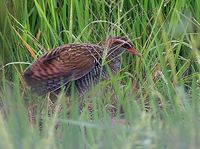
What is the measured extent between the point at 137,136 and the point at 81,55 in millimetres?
2833

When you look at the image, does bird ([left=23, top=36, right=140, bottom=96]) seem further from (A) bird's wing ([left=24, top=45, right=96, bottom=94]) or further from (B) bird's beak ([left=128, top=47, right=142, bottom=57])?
(B) bird's beak ([left=128, top=47, right=142, bottom=57])

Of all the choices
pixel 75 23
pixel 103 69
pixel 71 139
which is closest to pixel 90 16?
pixel 75 23

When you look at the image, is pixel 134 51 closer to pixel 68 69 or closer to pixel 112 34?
pixel 112 34

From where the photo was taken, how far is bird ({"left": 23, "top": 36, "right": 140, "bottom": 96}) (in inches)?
215

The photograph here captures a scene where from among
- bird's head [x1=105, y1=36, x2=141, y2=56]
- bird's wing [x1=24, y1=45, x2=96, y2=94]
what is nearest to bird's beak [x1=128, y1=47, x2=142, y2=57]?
bird's head [x1=105, y1=36, x2=141, y2=56]

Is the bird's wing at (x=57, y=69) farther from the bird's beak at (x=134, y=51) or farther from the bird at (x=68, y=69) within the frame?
the bird's beak at (x=134, y=51)

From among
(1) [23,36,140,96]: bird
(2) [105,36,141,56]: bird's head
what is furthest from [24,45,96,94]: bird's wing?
(2) [105,36,141,56]: bird's head

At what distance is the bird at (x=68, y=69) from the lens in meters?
5.47

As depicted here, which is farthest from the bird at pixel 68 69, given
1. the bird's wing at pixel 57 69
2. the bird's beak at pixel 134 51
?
the bird's beak at pixel 134 51

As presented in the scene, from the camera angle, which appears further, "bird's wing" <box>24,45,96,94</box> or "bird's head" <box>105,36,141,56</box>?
"bird's head" <box>105,36,141,56</box>

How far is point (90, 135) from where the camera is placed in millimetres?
3180

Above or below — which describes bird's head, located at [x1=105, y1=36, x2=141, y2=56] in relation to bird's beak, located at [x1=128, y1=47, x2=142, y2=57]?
above

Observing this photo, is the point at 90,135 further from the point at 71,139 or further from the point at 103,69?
the point at 103,69

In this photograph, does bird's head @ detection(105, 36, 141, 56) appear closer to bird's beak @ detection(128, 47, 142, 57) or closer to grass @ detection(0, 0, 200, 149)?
bird's beak @ detection(128, 47, 142, 57)
